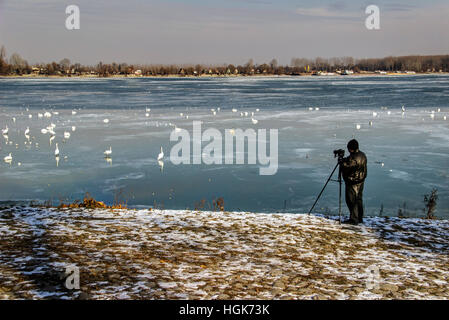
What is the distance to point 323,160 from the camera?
768 inches

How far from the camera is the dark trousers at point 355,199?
33.2ft

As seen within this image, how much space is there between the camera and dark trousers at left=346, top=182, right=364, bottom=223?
10.1m

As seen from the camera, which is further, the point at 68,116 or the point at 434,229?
the point at 68,116

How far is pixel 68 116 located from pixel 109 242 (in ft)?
101

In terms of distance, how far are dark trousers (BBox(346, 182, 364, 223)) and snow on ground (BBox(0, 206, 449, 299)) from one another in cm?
28

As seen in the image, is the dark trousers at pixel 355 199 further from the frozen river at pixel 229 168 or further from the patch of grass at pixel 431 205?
the patch of grass at pixel 431 205

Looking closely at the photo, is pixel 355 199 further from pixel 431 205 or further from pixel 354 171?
pixel 431 205

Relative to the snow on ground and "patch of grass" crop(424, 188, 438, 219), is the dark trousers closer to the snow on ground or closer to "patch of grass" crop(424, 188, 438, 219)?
the snow on ground

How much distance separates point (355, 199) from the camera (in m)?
10.2

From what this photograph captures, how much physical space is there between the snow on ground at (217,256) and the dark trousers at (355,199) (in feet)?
0.91

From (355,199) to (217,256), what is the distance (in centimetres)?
392

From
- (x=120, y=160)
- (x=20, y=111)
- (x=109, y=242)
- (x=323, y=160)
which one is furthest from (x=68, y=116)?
(x=109, y=242)

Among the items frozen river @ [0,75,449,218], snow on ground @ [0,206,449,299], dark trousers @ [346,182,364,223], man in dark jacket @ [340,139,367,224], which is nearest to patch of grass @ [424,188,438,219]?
frozen river @ [0,75,449,218]
